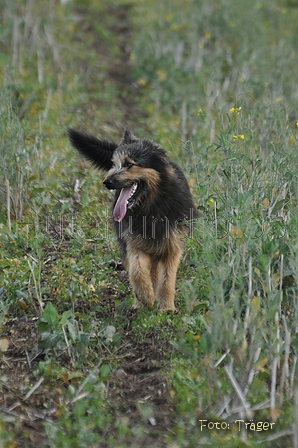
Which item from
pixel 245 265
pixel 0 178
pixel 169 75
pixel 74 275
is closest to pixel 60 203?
pixel 0 178

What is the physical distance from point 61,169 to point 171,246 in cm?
246

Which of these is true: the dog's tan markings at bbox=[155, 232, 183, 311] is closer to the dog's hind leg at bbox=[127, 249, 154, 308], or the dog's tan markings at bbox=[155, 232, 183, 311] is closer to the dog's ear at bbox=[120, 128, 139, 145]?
the dog's hind leg at bbox=[127, 249, 154, 308]

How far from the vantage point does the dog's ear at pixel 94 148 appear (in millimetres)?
5766

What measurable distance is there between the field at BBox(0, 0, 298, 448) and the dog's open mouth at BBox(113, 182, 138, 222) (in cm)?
51

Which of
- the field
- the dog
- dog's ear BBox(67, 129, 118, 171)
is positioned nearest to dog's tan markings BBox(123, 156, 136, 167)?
the dog

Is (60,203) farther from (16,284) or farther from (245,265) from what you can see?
(245,265)

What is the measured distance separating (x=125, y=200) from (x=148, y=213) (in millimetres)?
241

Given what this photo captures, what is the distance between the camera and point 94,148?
5816 millimetres

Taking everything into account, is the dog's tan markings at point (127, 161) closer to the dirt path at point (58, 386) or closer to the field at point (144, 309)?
the field at point (144, 309)

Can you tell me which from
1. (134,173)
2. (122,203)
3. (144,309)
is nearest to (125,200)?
(122,203)

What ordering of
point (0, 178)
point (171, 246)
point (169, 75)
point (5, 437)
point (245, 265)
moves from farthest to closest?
point (169, 75) < point (0, 178) < point (171, 246) < point (245, 265) < point (5, 437)

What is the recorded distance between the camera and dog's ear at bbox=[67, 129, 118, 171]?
18.9 feet

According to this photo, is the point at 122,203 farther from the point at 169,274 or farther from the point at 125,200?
the point at 169,274

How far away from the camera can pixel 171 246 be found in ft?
18.1
